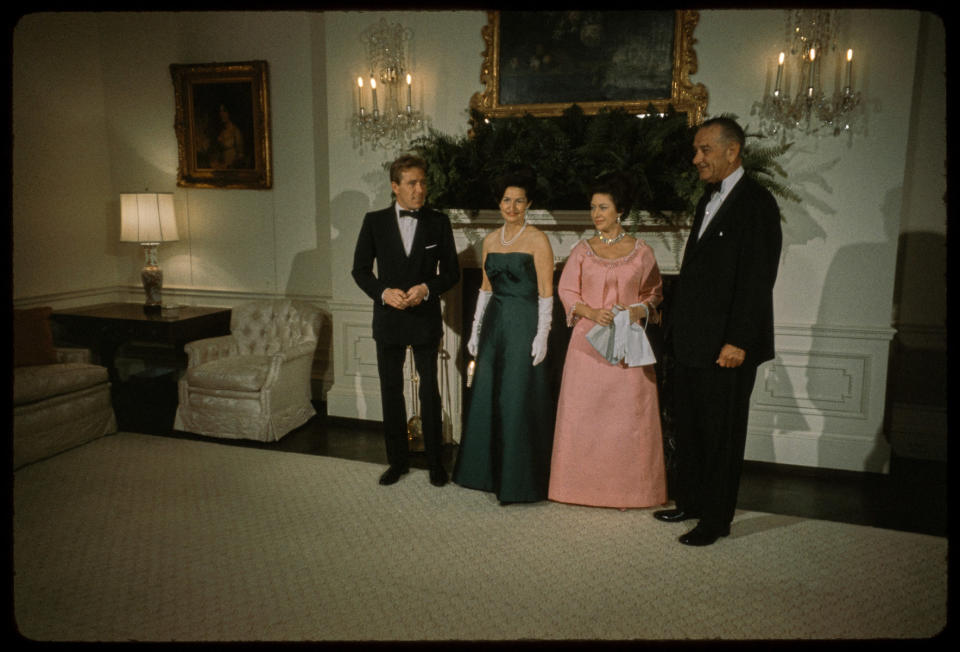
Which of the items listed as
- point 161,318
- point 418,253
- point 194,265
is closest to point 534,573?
point 418,253

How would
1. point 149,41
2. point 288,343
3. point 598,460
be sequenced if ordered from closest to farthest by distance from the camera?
1. point 598,460
2. point 288,343
3. point 149,41

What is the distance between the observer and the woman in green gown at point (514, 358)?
3.29 metres

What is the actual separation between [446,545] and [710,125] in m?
2.21

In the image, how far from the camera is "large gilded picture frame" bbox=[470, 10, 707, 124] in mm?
4023

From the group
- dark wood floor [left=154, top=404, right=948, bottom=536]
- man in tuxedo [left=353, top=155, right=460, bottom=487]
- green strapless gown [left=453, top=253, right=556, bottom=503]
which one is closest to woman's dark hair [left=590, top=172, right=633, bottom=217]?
green strapless gown [left=453, top=253, right=556, bottom=503]

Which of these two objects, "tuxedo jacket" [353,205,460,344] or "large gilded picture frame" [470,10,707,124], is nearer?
"tuxedo jacket" [353,205,460,344]

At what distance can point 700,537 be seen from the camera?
300 centimetres

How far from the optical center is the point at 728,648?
7.32 ft

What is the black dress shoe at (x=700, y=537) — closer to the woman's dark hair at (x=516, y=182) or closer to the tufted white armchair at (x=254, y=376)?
the woman's dark hair at (x=516, y=182)

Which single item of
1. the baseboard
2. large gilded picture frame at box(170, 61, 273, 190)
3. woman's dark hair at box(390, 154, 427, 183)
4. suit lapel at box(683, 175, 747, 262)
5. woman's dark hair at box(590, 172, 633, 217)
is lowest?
the baseboard

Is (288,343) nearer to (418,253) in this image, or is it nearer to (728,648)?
(418,253)

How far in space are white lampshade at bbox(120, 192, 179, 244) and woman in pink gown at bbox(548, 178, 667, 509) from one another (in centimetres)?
369

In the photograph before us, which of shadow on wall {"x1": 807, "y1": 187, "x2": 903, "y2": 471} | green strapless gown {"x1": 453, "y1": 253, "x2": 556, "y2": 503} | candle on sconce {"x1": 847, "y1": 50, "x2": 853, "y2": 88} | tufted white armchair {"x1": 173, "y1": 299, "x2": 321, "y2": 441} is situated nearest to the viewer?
green strapless gown {"x1": 453, "y1": 253, "x2": 556, "y2": 503}

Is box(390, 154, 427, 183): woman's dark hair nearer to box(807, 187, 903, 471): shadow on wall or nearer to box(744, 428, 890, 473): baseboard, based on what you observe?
box(807, 187, 903, 471): shadow on wall
